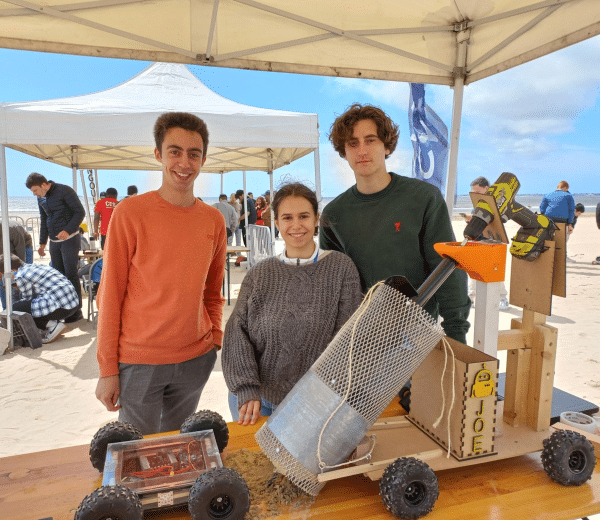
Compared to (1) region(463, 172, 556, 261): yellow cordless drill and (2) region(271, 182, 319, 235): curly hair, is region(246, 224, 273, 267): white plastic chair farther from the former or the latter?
(1) region(463, 172, 556, 261): yellow cordless drill

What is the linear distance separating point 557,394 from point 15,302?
16.7 ft

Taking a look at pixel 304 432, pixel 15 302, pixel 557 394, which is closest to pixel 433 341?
pixel 304 432

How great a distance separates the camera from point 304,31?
7.86 feet

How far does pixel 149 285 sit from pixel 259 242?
6.23m

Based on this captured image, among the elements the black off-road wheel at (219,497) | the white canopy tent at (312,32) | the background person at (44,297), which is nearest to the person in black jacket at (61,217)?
the background person at (44,297)

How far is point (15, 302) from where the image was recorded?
4766 mm

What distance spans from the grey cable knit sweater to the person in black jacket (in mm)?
4644

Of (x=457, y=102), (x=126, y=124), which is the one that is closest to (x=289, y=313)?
(x=457, y=102)

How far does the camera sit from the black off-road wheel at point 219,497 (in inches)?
29.3

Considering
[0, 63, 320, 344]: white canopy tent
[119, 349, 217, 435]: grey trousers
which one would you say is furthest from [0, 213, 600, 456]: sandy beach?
[119, 349, 217, 435]: grey trousers

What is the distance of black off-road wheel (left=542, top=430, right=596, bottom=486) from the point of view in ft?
2.96

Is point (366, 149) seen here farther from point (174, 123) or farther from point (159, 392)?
point (159, 392)

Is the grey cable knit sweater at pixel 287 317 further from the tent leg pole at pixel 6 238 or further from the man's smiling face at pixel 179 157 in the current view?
the tent leg pole at pixel 6 238

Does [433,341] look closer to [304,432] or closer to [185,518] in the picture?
[304,432]
